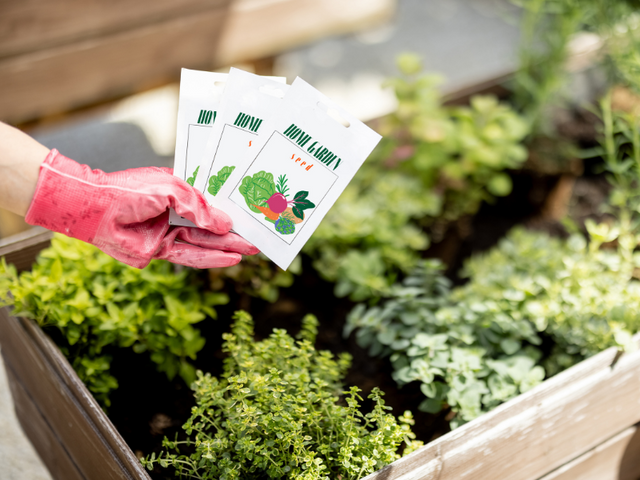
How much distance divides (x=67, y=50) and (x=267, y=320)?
58.6 inches

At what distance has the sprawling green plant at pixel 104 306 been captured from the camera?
4.51 ft

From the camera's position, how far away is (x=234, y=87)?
4.37 feet

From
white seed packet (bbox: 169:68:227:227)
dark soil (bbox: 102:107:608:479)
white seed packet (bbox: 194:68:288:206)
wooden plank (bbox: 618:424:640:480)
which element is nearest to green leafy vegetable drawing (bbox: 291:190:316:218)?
white seed packet (bbox: 194:68:288:206)

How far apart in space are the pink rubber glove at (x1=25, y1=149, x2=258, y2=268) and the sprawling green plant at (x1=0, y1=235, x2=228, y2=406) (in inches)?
8.2

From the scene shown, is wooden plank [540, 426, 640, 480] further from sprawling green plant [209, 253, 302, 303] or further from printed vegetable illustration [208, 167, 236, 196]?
printed vegetable illustration [208, 167, 236, 196]

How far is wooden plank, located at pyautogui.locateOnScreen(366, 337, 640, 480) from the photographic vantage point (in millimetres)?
1205

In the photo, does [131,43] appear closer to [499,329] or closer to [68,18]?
[68,18]

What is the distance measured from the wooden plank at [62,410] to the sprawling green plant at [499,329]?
28.5 inches

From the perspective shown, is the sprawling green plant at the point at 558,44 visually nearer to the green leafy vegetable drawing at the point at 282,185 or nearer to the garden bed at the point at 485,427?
the garden bed at the point at 485,427

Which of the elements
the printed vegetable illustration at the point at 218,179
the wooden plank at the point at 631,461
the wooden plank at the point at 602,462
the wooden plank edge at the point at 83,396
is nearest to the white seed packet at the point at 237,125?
the printed vegetable illustration at the point at 218,179

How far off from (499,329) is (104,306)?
1.15m

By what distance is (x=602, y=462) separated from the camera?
1.60 meters

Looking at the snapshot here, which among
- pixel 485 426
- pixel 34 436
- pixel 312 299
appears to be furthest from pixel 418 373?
pixel 34 436

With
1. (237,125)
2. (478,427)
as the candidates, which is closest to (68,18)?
(237,125)
